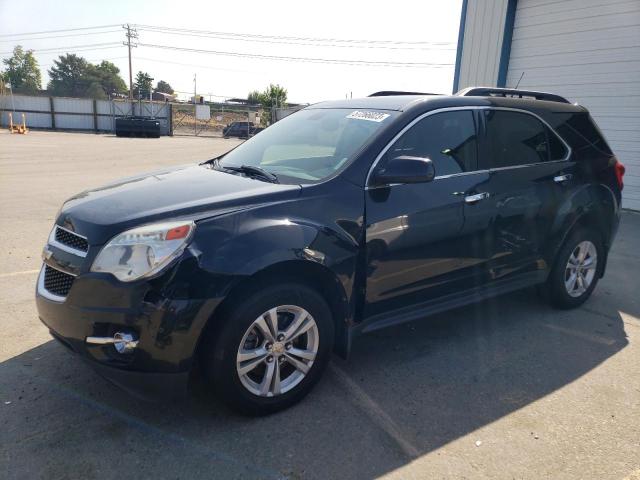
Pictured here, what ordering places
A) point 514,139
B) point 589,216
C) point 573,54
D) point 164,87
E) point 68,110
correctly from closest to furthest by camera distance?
point 514,139, point 589,216, point 573,54, point 68,110, point 164,87

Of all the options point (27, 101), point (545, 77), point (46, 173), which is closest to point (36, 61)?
point (27, 101)

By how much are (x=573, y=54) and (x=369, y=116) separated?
28.3ft

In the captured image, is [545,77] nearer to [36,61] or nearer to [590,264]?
[590,264]

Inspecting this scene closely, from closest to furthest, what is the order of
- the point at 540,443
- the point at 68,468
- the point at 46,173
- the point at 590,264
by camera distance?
the point at 68,468 → the point at 540,443 → the point at 590,264 → the point at 46,173

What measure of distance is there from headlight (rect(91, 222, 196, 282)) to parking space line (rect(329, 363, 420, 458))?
1.44 metres

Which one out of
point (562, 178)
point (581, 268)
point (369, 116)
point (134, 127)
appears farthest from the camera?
point (134, 127)

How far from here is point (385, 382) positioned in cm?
330

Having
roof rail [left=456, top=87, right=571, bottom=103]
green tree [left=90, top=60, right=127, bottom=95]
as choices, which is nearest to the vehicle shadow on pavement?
roof rail [left=456, top=87, right=571, bottom=103]

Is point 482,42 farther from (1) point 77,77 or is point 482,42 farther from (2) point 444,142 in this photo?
(1) point 77,77

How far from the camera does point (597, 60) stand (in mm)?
9773

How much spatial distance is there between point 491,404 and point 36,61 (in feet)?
404

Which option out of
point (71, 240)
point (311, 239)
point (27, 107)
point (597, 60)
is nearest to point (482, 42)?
point (597, 60)

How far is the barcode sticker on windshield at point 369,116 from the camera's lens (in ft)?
11.3

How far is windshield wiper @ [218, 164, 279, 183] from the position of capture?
322cm
